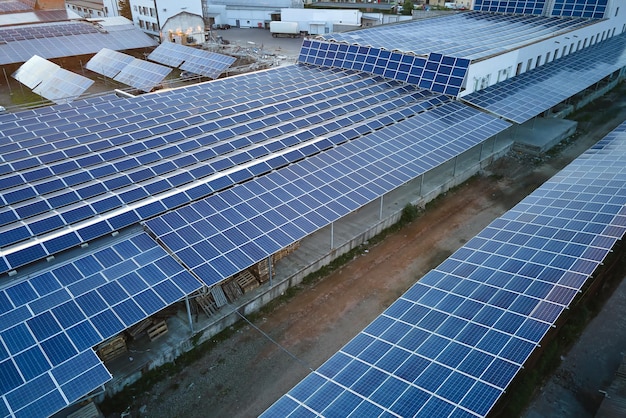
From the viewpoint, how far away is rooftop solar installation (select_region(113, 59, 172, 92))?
46094mm

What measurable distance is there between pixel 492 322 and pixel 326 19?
2975 inches

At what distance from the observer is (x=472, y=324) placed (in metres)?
16.0

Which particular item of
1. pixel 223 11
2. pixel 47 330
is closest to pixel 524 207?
pixel 47 330

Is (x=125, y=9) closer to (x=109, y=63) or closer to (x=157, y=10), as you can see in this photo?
(x=157, y=10)

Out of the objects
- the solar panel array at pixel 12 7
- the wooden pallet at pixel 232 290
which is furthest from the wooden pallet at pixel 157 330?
the solar panel array at pixel 12 7

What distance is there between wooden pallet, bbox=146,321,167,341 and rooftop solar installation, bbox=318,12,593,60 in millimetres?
31656

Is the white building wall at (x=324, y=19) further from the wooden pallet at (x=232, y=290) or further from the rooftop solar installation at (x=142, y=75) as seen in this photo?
the wooden pallet at (x=232, y=290)

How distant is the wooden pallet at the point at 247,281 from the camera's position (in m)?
21.7

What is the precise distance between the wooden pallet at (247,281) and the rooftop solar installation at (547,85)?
2446 centimetres

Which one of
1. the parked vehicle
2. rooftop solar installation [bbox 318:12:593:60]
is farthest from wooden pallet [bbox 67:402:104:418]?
the parked vehicle

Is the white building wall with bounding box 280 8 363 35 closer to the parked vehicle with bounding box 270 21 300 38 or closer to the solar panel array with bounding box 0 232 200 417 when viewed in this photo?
the parked vehicle with bounding box 270 21 300 38

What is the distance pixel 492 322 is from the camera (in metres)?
16.0

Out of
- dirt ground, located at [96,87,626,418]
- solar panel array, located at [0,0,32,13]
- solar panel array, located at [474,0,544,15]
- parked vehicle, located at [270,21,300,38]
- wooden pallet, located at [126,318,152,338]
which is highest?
solar panel array, located at [474,0,544,15]

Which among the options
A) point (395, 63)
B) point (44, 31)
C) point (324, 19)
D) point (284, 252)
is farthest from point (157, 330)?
point (324, 19)
